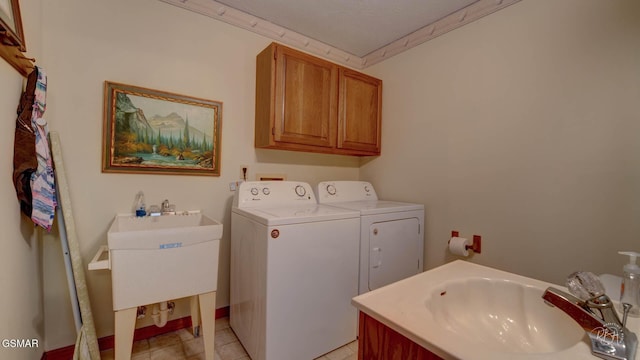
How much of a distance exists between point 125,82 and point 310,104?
125 centimetres

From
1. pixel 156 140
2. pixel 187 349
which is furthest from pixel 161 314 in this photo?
pixel 156 140

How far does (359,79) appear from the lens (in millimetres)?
2453

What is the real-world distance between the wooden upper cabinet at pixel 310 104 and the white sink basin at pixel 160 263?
921 millimetres

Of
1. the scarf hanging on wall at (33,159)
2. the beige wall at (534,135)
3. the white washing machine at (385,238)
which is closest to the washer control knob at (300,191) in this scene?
the white washing machine at (385,238)

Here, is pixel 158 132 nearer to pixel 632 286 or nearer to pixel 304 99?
pixel 304 99

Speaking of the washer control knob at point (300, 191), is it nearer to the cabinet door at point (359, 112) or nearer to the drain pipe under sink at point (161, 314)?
the cabinet door at point (359, 112)

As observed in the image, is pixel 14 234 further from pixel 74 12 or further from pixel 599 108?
pixel 599 108

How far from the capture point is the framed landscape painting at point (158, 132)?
1.67m

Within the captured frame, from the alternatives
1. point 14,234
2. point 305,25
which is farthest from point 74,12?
point 305,25

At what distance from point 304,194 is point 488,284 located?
4.54 ft

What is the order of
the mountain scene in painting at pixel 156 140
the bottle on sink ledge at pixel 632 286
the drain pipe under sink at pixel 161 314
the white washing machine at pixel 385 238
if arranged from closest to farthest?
the bottle on sink ledge at pixel 632 286 < the drain pipe under sink at pixel 161 314 < the mountain scene in painting at pixel 156 140 < the white washing machine at pixel 385 238

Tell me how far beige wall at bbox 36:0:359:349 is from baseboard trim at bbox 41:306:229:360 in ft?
0.14

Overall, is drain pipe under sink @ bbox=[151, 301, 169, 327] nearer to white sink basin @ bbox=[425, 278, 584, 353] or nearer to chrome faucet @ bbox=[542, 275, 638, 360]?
white sink basin @ bbox=[425, 278, 584, 353]

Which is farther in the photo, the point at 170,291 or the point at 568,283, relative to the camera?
the point at 170,291
